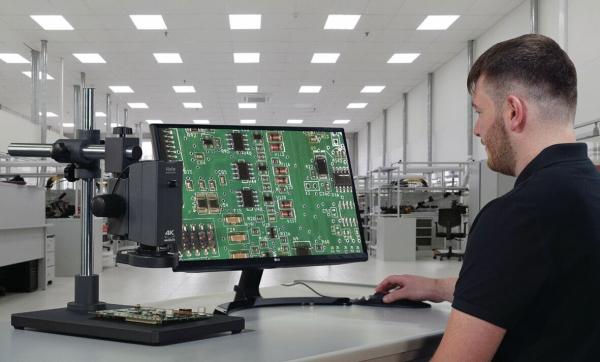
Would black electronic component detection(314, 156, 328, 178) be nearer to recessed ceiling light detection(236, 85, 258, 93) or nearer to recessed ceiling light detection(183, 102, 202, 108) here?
recessed ceiling light detection(236, 85, 258, 93)

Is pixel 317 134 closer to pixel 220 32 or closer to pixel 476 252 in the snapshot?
pixel 476 252

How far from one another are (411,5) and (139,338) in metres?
7.72

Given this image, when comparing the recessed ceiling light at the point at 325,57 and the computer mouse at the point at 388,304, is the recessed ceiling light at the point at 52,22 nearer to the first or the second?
the recessed ceiling light at the point at 325,57

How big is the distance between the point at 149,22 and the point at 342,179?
7.80 meters

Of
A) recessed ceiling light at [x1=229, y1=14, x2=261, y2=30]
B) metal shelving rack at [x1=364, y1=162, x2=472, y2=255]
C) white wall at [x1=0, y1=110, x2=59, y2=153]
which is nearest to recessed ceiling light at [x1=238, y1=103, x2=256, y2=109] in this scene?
metal shelving rack at [x1=364, y1=162, x2=472, y2=255]

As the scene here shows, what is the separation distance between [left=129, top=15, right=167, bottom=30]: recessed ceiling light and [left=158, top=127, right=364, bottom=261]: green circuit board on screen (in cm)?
752

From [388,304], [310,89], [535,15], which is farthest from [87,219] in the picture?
[310,89]

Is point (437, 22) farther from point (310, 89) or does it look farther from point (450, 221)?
point (310, 89)

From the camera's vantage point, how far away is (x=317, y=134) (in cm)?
148

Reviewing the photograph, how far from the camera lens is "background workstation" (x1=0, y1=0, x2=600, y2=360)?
1238 millimetres

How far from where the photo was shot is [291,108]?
1513 cm

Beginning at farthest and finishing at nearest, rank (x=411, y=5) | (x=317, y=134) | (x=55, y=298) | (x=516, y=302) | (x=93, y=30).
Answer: (x=93, y=30) < (x=411, y=5) < (x=55, y=298) < (x=317, y=134) < (x=516, y=302)

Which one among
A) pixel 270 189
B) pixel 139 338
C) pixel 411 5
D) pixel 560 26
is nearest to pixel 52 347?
pixel 139 338

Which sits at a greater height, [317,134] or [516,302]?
[317,134]
